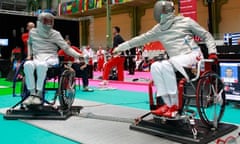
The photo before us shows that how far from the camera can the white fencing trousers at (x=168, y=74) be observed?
2594 mm

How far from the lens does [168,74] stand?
103 inches

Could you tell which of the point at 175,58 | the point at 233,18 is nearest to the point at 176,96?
the point at 175,58

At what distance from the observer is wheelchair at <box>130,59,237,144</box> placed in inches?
97.1

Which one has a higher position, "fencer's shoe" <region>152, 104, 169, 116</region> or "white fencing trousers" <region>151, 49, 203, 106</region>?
"white fencing trousers" <region>151, 49, 203, 106</region>

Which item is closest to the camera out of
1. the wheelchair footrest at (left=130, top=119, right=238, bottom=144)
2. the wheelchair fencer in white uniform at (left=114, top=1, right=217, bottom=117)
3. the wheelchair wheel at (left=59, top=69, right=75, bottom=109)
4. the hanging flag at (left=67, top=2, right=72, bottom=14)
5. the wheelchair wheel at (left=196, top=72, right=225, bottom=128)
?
the wheelchair footrest at (left=130, top=119, right=238, bottom=144)

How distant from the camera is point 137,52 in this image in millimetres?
11727

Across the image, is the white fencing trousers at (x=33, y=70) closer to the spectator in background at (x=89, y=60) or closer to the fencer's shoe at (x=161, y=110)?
the spectator in background at (x=89, y=60)

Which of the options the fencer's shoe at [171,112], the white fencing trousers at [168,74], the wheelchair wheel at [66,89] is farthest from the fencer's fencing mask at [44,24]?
the fencer's shoe at [171,112]

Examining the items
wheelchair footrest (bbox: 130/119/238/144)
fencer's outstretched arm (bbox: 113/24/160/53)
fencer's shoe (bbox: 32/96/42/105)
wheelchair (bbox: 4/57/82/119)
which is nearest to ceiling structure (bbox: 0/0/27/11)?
wheelchair (bbox: 4/57/82/119)

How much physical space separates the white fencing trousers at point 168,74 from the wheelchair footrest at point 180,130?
23 centimetres

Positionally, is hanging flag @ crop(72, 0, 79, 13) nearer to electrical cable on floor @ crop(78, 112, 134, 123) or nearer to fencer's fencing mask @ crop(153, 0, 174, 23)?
electrical cable on floor @ crop(78, 112, 134, 123)

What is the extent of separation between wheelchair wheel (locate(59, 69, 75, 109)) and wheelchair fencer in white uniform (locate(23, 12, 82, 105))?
0.21m

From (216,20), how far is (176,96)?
10252 mm

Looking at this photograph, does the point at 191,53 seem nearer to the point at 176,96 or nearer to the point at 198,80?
the point at 198,80
